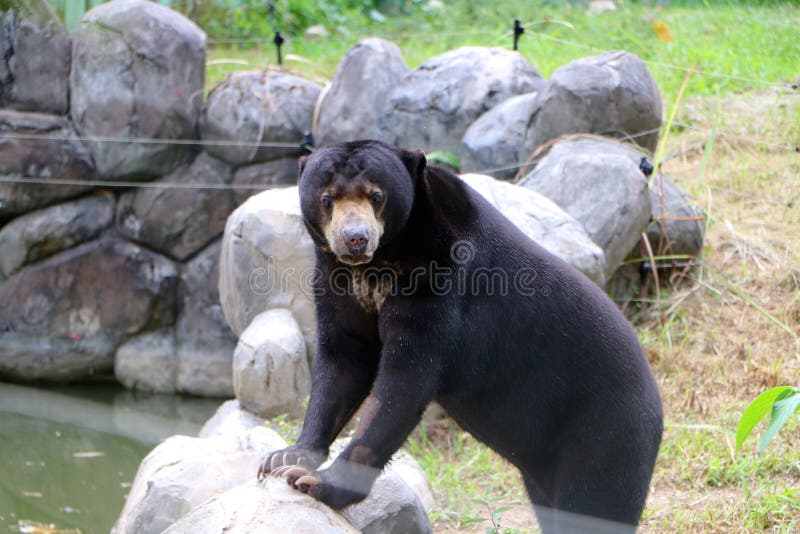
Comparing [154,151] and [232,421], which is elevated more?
[154,151]

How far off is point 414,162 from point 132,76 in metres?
4.99

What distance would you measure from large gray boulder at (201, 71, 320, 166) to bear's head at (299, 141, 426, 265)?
15.2ft

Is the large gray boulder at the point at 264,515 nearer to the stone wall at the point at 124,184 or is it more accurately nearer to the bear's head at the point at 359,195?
the bear's head at the point at 359,195

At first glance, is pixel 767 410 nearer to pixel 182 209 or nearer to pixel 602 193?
pixel 602 193

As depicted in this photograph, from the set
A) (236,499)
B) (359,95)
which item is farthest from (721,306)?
(236,499)

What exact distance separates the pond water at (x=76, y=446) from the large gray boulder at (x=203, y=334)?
153mm

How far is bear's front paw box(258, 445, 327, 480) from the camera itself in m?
3.26

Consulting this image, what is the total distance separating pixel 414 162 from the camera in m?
3.27

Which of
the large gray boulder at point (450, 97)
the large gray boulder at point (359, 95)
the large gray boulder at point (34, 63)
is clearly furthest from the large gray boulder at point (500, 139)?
the large gray boulder at point (34, 63)

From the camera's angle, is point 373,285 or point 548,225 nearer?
point 373,285

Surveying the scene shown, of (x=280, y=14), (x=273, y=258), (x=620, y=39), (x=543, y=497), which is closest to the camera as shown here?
(x=543, y=497)

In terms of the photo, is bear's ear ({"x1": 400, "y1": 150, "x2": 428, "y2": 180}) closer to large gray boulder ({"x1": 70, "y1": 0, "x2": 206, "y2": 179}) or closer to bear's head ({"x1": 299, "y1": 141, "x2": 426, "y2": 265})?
bear's head ({"x1": 299, "y1": 141, "x2": 426, "y2": 265})

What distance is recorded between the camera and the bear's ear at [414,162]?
128 inches

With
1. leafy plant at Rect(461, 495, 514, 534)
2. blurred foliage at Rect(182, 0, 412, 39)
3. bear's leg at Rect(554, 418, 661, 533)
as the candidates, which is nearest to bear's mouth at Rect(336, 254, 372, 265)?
bear's leg at Rect(554, 418, 661, 533)
